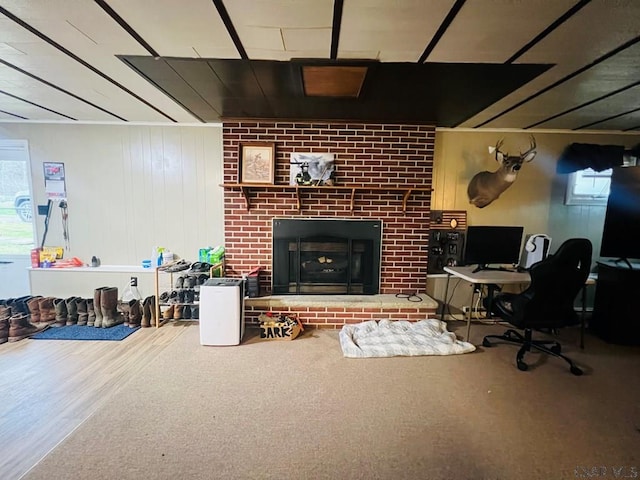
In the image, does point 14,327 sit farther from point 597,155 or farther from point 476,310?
point 597,155

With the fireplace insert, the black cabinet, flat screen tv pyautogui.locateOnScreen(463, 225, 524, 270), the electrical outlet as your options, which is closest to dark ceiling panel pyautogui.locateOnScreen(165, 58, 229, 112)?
the fireplace insert

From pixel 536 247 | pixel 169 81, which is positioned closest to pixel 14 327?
pixel 169 81

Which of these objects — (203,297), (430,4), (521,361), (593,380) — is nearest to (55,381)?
(203,297)

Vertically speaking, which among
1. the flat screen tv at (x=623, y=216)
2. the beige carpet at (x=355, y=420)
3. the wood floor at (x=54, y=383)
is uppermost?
the flat screen tv at (x=623, y=216)

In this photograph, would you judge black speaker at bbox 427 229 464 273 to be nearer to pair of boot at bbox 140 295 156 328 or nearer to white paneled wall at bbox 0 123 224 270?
white paneled wall at bbox 0 123 224 270

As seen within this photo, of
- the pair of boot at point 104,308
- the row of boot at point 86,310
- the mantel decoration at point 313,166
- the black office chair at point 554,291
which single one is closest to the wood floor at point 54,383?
the row of boot at point 86,310

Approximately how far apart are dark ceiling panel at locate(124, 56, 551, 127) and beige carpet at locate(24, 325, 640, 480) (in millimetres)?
2293

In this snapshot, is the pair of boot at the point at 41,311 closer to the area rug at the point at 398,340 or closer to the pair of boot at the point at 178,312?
the pair of boot at the point at 178,312

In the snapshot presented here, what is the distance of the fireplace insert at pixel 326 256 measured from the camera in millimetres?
3369

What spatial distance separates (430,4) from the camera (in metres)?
1.39

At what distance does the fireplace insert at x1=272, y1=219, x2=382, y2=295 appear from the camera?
11.1 feet

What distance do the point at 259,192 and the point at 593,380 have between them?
11.4 feet

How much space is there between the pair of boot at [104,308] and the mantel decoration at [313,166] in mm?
2401

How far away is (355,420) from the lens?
1.85 m
